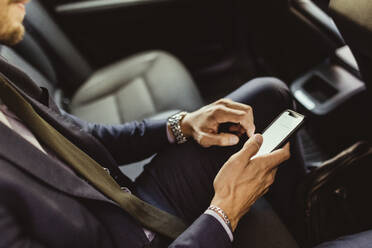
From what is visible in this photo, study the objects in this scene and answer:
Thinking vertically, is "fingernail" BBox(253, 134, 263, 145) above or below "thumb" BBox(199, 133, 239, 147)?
above

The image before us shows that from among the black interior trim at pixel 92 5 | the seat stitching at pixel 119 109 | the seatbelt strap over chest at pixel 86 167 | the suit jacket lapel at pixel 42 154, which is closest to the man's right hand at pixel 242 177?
the seatbelt strap over chest at pixel 86 167

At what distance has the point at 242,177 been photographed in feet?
2.58

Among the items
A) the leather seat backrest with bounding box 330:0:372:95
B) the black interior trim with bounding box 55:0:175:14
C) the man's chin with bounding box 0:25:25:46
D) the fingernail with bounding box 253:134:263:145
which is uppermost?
the black interior trim with bounding box 55:0:175:14

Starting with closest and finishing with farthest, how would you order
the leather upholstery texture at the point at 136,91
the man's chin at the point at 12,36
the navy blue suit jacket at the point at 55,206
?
the navy blue suit jacket at the point at 55,206, the man's chin at the point at 12,36, the leather upholstery texture at the point at 136,91

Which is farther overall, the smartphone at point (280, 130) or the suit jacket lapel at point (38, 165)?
the smartphone at point (280, 130)

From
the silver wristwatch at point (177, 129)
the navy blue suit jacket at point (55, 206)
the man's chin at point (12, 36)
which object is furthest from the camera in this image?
the silver wristwatch at point (177, 129)

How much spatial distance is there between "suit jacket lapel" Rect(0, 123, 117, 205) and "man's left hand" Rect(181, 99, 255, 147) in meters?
0.31

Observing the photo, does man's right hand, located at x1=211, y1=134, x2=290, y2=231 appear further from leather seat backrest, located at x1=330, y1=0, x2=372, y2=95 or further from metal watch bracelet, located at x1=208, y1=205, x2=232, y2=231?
leather seat backrest, located at x1=330, y1=0, x2=372, y2=95

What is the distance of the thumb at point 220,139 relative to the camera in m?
0.87

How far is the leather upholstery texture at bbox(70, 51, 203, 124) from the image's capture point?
4.22ft

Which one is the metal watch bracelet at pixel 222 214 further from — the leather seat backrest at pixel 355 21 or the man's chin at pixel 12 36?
the man's chin at pixel 12 36

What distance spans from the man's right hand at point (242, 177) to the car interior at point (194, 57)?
308 mm

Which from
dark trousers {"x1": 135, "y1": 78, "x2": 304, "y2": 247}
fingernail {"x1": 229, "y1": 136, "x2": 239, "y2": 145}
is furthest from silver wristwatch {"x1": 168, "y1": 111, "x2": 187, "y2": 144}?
fingernail {"x1": 229, "y1": 136, "x2": 239, "y2": 145}

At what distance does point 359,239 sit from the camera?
2.53 feet
